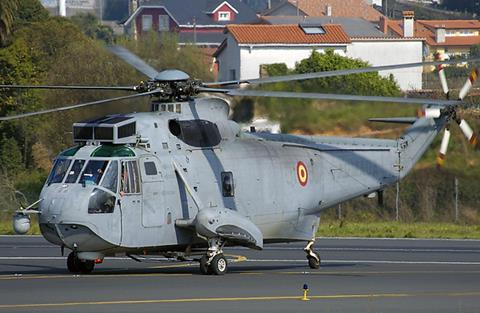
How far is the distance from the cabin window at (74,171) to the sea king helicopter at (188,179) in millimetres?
20

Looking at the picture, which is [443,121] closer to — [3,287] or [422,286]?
[422,286]

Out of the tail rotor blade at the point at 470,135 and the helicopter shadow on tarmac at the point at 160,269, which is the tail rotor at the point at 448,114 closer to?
the tail rotor blade at the point at 470,135

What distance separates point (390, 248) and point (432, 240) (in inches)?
134

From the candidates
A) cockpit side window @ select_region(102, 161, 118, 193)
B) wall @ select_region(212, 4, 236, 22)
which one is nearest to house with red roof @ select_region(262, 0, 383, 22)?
wall @ select_region(212, 4, 236, 22)

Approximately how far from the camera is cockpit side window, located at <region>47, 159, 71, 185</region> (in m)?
23.8

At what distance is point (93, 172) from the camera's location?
2364cm

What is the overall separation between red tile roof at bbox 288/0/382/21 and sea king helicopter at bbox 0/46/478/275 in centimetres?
11265

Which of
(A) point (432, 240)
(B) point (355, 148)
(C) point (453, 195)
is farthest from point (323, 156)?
(C) point (453, 195)

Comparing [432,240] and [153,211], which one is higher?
[153,211]

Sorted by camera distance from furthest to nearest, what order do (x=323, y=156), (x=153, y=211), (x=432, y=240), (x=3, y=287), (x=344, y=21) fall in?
(x=344, y=21) → (x=432, y=240) → (x=323, y=156) → (x=153, y=211) → (x=3, y=287)

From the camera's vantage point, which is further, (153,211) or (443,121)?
(443,121)

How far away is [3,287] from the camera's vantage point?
2262 cm

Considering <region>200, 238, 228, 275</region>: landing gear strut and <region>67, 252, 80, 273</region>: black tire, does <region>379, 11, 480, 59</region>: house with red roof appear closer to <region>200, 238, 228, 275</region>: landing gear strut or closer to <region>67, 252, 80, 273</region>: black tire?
<region>200, 238, 228, 275</region>: landing gear strut

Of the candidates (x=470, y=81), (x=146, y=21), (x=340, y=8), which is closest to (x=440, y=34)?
(x=340, y=8)
